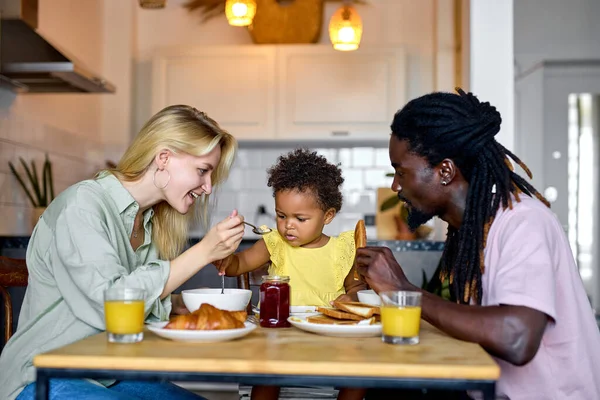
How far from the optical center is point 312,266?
241cm

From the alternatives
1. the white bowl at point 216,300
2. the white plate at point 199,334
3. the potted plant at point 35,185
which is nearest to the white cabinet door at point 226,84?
the potted plant at point 35,185

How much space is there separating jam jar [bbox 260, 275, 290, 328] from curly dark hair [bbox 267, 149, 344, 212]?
73 centimetres

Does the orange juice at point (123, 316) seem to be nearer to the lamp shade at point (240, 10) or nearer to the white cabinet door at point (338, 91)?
the lamp shade at point (240, 10)

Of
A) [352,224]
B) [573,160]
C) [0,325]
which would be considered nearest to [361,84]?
[352,224]

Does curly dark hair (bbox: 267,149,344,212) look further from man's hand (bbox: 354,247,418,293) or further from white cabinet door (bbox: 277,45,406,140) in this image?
white cabinet door (bbox: 277,45,406,140)

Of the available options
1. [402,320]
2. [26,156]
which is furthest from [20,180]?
[402,320]

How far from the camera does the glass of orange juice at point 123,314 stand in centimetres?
134

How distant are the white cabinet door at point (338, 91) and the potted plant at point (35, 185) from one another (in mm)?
1732

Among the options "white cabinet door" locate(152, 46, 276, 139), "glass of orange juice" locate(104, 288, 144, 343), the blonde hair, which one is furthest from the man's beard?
"white cabinet door" locate(152, 46, 276, 139)

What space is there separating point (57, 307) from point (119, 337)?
372 mm

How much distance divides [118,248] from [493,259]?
90 centimetres

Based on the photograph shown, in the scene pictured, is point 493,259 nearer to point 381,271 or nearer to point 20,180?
point 381,271

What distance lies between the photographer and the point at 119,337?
4.45 feet

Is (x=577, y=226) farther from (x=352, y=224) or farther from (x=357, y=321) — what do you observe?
(x=357, y=321)
